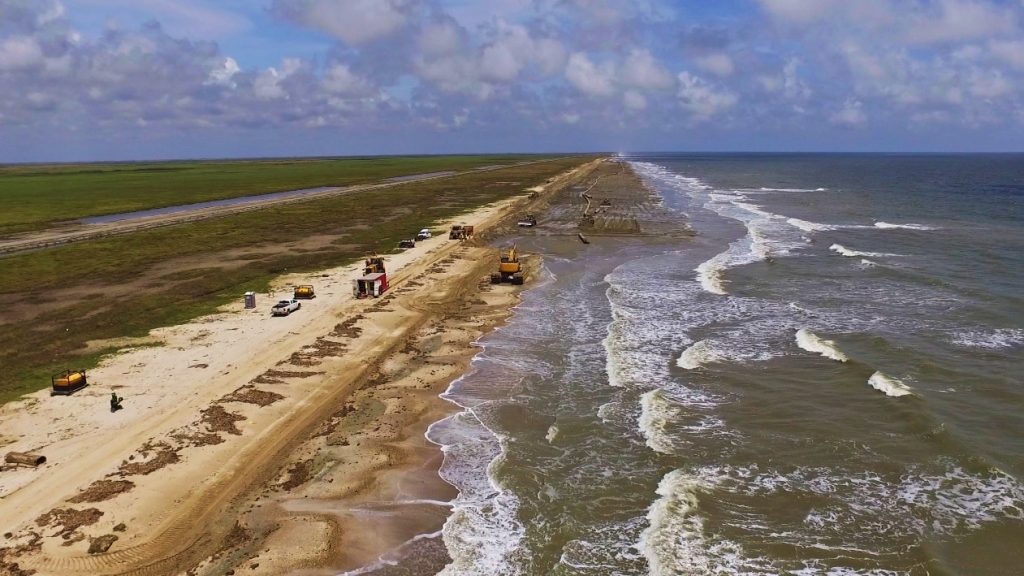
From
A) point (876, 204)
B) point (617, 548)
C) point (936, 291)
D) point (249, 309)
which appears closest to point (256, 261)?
point (249, 309)

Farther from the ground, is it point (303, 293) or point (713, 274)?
point (303, 293)

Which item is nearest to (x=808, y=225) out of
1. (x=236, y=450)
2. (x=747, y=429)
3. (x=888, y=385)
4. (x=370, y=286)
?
(x=888, y=385)

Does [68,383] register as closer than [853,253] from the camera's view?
Yes

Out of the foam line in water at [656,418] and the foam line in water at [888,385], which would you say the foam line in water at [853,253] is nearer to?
the foam line in water at [888,385]

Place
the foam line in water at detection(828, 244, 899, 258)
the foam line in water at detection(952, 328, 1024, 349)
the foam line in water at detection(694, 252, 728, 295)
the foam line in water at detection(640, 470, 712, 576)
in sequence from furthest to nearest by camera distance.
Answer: the foam line in water at detection(828, 244, 899, 258)
the foam line in water at detection(694, 252, 728, 295)
the foam line in water at detection(952, 328, 1024, 349)
the foam line in water at detection(640, 470, 712, 576)

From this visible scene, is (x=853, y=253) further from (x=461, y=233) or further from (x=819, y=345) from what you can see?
(x=461, y=233)

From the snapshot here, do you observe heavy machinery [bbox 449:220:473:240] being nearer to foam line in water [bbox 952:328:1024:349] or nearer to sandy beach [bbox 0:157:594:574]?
sandy beach [bbox 0:157:594:574]

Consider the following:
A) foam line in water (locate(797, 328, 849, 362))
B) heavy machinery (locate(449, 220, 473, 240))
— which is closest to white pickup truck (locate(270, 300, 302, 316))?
foam line in water (locate(797, 328, 849, 362))
